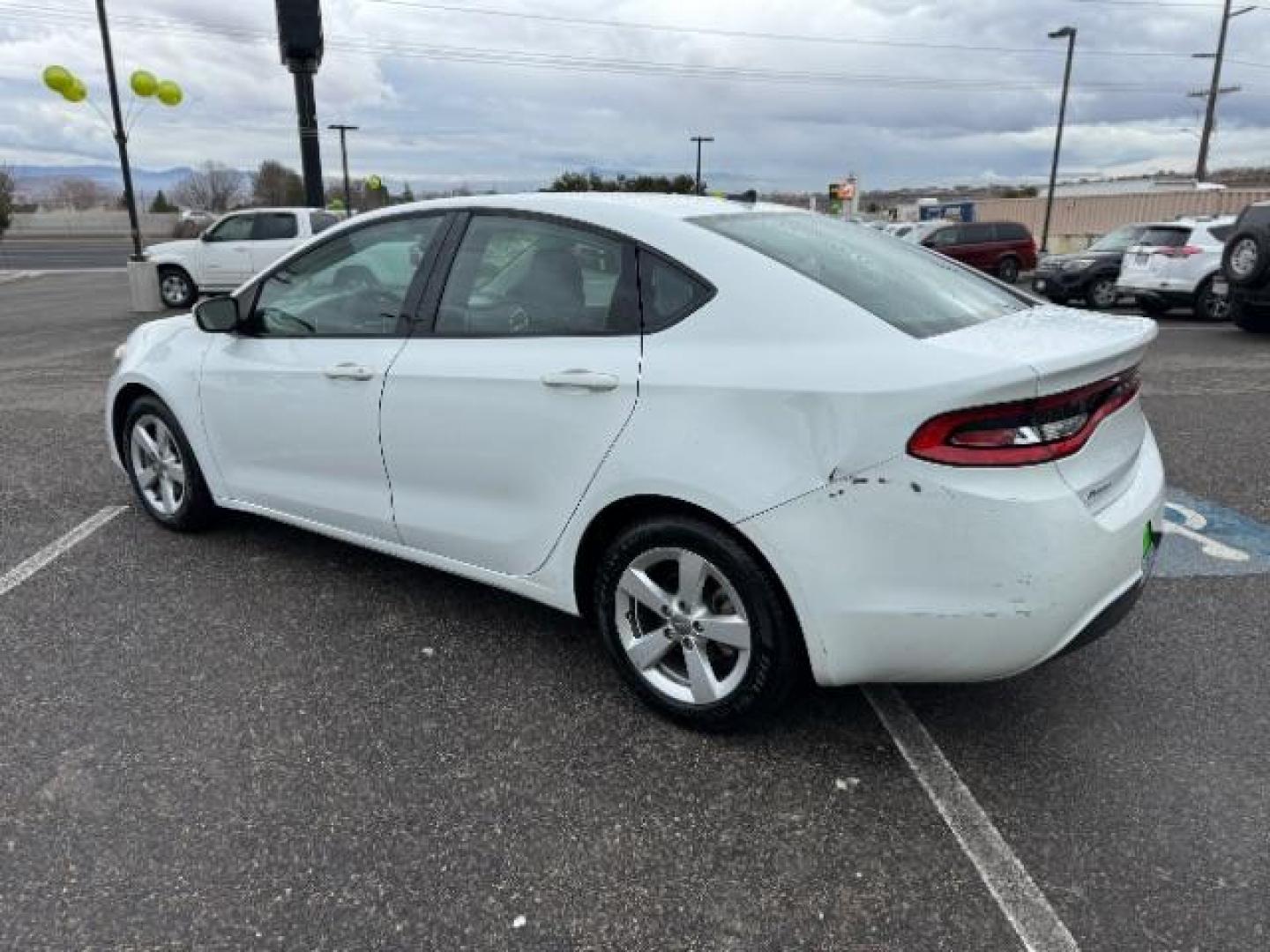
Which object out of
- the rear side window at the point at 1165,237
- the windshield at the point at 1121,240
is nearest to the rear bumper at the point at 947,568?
the rear side window at the point at 1165,237

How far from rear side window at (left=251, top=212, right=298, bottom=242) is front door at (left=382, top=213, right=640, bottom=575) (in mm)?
13459

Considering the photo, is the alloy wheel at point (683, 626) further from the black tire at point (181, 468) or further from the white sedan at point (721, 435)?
→ the black tire at point (181, 468)

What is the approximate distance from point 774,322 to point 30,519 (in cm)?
411

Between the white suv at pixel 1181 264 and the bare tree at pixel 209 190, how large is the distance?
80172 millimetres

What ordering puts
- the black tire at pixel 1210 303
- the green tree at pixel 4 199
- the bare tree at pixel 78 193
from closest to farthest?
the black tire at pixel 1210 303 < the green tree at pixel 4 199 < the bare tree at pixel 78 193

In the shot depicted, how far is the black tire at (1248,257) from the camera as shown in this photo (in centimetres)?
1017

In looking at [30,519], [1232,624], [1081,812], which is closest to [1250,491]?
[1232,624]

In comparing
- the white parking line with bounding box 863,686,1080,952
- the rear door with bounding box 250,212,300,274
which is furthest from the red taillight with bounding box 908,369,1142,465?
the rear door with bounding box 250,212,300,274

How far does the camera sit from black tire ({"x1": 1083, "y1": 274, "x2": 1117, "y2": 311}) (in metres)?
14.8

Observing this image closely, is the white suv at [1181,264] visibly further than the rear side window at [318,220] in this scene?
No

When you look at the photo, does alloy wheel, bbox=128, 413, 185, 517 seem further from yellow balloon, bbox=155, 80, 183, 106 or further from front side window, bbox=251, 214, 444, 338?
yellow balloon, bbox=155, 80, 183, 106

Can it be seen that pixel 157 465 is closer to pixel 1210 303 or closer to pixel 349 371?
pixel 349 371

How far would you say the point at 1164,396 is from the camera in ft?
25.7

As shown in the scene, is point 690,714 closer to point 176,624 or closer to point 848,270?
point 848,270
